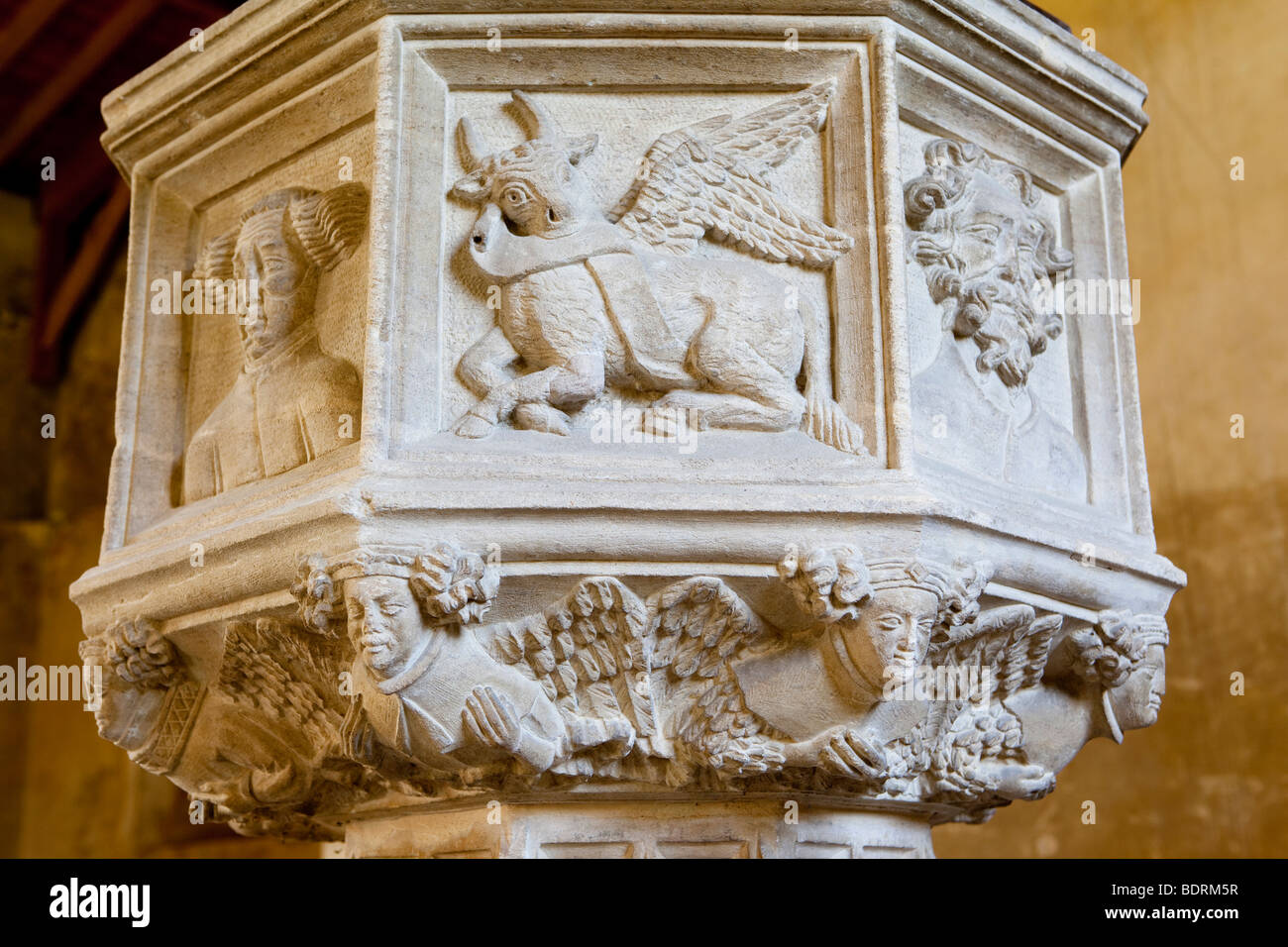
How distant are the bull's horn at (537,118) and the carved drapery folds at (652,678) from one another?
90 centimetres

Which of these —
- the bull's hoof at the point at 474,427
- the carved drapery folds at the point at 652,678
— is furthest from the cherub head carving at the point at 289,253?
the carved drapery folds at the point at 652,678

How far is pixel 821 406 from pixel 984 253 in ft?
2.07

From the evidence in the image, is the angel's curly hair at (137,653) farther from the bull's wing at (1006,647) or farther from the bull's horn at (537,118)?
the bull's wing at (1006,647)

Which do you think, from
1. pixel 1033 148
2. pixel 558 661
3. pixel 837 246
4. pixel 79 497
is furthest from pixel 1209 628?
pixel 79 497

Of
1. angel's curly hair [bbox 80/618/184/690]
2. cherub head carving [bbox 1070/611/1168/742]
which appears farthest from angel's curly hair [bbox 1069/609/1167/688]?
angel's curly hair [bbox 80/618/184/690]

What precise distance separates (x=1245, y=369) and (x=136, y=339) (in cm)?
372

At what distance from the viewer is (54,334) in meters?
8.55

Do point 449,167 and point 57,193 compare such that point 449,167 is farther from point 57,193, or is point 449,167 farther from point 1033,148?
point 57,193

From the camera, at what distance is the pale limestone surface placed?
2.31 metres

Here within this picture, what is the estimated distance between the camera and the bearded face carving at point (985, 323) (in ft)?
8.87

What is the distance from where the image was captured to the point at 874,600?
229cm
